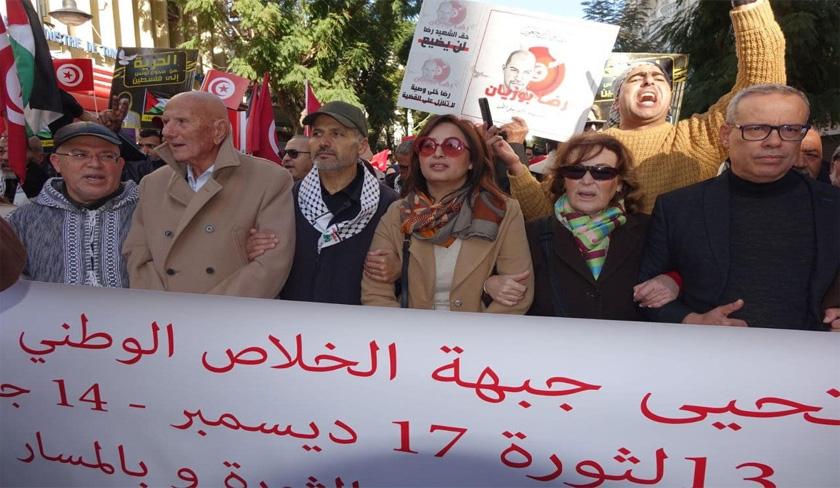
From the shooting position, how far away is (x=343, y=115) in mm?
2832

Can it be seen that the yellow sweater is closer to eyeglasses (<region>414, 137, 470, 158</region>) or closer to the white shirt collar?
eyeglasses (<region>414, 137, 470, 158</region>)

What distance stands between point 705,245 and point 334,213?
1.47 metres

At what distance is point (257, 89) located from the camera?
5965 millimetres

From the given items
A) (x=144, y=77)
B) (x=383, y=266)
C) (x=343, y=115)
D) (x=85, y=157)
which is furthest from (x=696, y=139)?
(x=144, y=77)

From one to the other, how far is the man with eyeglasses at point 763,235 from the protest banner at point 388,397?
33cm

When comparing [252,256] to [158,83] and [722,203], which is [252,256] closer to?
[722,203]

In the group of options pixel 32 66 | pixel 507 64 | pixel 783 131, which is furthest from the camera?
pixel 507 64

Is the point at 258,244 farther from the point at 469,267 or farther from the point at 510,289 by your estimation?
the point at 510,289

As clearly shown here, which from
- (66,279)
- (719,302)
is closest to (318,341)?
(719,302)

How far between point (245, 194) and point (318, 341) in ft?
3.37

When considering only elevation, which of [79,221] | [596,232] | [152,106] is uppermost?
[152,106]

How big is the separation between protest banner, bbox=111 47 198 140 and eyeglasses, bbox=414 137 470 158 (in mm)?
4546

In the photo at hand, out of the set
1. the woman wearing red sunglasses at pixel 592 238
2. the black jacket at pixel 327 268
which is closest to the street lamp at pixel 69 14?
the black jacket at pixel 327 268

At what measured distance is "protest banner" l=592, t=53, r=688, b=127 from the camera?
4171mm
